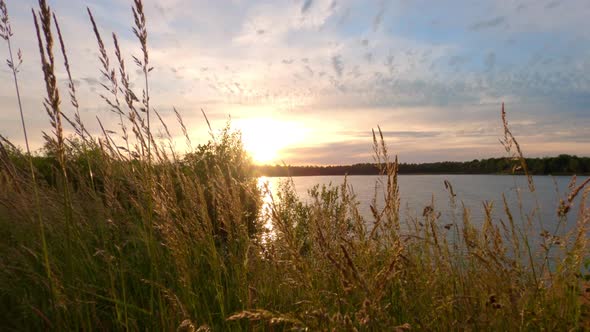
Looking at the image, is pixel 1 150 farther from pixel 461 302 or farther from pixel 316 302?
pixel 461 302

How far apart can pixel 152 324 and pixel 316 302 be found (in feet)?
5.17

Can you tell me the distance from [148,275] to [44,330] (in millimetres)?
815

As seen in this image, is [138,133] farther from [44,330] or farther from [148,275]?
[44,330]

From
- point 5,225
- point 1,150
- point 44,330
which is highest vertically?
point 1,150

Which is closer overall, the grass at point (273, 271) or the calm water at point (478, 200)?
the grass at point (273, 271)

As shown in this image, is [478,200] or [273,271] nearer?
[273,271]

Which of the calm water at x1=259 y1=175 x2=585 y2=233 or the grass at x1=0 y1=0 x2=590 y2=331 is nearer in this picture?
the grass at x1=0 y1=0 x2=590 y2=331

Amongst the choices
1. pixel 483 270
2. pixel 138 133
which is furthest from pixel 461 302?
pixel 138 133

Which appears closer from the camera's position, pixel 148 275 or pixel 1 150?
pixel 1 150

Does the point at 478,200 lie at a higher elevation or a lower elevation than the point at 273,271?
lower

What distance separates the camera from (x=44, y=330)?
2908 millimetres

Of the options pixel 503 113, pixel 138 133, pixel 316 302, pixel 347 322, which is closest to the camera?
pixel 347 322

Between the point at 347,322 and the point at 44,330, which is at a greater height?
the point at 347,322

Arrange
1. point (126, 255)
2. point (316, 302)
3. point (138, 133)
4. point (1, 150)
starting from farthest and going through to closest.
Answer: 1. point (126, 255)
2. point (138, 133)
3. point (1, 150)
4. point (316, 302)
